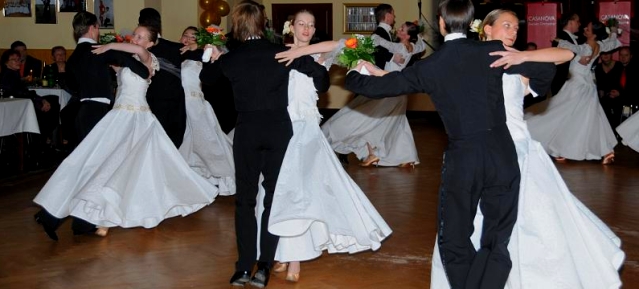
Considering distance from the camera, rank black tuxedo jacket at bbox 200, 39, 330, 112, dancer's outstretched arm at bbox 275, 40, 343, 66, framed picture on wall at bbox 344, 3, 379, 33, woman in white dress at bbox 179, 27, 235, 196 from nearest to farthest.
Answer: dancer's outstretched arm at bbox 275, 40, 343, 66 < black tuxedo jacket at bbox 200, 39, 330, 112 < woman in white dress at bbox 179, 27, 235, 196 < framed picture on wall at bbox 344, 3, 379, 33

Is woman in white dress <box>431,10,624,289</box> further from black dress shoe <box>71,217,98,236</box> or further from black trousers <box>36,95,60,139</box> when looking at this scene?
black trousers <box>36,95,60,139</box>

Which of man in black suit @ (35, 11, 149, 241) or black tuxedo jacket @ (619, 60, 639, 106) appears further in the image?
black tuxedo jacket @ (619, 60, 639, 106)

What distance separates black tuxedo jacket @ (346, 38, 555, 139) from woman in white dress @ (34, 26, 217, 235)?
2891 mm

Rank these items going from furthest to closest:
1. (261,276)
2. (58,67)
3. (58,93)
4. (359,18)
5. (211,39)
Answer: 1. (359,18)
2. (58,67)
3. (58,93)
4. (211,39)
5. (261,276)

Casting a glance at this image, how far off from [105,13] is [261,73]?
8.85 m

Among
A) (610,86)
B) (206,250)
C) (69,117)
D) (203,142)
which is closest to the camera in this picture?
(206,250)

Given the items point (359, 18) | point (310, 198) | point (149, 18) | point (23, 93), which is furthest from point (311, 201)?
point (359, 18)

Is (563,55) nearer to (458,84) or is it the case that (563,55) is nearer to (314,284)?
(458,84)

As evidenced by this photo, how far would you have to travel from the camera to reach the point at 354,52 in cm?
426

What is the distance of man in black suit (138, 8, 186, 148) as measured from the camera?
297 inches

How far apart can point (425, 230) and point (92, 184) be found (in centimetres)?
229

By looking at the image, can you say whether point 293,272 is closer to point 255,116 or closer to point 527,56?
point 255,116

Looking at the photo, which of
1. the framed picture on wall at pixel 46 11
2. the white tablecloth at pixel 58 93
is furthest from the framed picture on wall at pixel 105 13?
the white tablecloth at pixel 58 93

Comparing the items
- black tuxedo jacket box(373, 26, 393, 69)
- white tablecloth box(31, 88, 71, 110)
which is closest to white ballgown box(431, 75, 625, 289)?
black tuxedo jacket box(373, 26, 393, 69)
